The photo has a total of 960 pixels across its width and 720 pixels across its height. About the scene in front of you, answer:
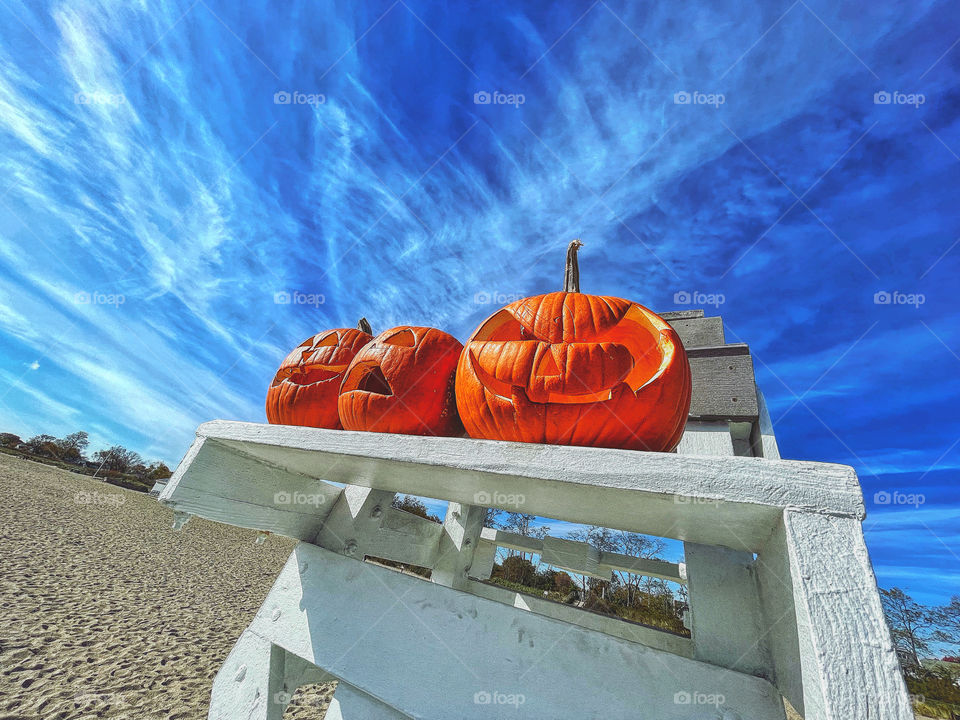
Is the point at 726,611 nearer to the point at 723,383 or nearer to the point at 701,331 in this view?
the point at 723,383

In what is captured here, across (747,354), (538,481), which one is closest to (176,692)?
(538,481)

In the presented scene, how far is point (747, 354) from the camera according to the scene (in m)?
1.81

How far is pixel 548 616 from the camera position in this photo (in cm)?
121

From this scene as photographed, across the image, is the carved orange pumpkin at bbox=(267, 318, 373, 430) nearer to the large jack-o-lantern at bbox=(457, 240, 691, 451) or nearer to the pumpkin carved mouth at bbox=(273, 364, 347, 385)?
the pumpkin carved mouth at bbox=(273, 364, 347, 385)

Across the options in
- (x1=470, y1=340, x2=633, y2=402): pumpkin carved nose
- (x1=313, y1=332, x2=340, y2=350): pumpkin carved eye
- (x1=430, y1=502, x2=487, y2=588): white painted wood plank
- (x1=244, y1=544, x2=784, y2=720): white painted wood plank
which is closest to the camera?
(x1=244, y1=544, x2=784, y2=720): white painted wood plank

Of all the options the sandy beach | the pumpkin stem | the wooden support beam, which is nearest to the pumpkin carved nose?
the pumpkin stem

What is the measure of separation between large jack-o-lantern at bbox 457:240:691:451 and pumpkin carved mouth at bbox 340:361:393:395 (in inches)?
16.9

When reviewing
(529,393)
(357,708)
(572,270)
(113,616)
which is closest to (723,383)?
(572,270)

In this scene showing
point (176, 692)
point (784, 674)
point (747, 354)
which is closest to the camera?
point (784, 674)

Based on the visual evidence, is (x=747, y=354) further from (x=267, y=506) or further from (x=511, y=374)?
(x=267, y=506)

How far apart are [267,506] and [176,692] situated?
14.9 ft

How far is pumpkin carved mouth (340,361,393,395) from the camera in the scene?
1.55 meters

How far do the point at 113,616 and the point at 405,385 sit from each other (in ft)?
26.9

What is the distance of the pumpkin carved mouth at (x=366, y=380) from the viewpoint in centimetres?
155
